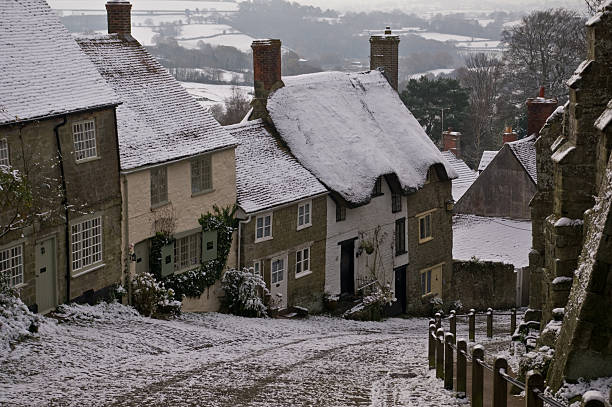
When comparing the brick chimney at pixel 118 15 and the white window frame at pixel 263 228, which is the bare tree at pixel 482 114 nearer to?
the white window frame at pixel 263 228

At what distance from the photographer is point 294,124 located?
3516cm

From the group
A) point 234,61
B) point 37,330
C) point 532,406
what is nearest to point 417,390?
point 532,406

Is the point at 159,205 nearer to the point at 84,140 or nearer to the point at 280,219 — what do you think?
the point at 84,140

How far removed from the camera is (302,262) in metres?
32.7

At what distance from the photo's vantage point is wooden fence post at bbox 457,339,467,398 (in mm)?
13812

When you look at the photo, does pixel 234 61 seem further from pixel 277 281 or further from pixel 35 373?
pixel 35 373

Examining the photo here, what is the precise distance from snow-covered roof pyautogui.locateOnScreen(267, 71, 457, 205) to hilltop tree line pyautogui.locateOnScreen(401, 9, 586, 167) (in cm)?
2596

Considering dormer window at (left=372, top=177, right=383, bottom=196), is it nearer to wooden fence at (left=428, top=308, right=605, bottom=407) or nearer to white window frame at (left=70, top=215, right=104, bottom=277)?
white window frame at (left=70, top=215, right=104, bottom=277)

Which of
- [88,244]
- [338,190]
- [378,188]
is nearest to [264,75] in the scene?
[338,190]

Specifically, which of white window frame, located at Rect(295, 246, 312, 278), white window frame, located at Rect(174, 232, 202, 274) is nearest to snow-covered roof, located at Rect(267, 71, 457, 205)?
white window frame, located at Rect(295, 246, 312, 278)

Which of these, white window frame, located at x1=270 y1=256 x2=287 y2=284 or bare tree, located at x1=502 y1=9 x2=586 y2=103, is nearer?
white window frame, located at x1=270 y1=256 x2=287 y2=284

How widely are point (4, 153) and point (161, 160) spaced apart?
6.01 meters

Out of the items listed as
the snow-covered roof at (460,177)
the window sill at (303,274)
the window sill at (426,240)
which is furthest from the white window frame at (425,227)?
the snow-covered roof at (460,177)

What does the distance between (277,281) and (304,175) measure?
13.4 feet
